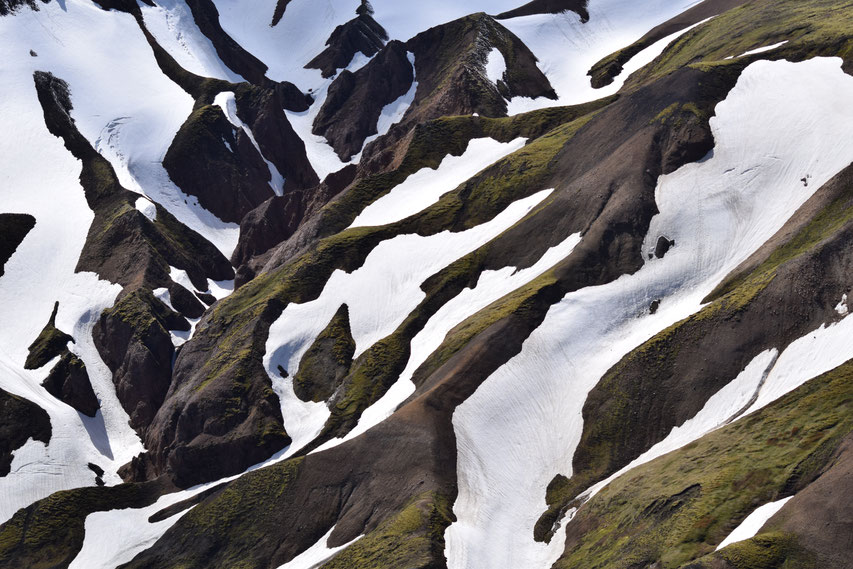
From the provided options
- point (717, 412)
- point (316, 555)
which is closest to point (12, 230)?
point (316, 555)

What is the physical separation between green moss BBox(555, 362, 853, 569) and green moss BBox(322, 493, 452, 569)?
8.45 metres

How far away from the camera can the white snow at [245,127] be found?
152875 mm

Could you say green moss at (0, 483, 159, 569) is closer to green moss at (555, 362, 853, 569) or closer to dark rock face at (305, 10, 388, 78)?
green moss at (555, 362, 853, 569)

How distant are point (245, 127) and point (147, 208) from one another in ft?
107

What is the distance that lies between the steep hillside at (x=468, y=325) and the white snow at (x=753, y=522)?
0.55 ft

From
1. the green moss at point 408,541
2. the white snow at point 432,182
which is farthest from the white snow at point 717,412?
the white snow at point 432,182

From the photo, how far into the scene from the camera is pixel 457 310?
85500 millimetres

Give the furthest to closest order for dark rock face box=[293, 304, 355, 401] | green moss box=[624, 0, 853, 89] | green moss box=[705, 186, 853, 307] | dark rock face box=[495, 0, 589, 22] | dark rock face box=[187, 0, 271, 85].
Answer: dark rock face box=[187, 0, 271, 85]
dark rock face box=[495, 0, 589, 22]
green moss box=[624, 0, 853, 89]
dark rock face box=[293, 304, 355, 401]
green moss box=[705, 186, 853, 307]

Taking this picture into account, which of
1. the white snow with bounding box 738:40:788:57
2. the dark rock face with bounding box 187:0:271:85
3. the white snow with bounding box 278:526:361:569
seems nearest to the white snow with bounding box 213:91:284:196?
the dark rock face with bounding box 187:0:271:85

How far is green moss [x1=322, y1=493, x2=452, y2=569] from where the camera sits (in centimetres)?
6050

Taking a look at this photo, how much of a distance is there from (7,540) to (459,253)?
155 feet

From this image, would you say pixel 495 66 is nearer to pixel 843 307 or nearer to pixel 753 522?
pixel 843 307

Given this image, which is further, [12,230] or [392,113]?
[392,113]

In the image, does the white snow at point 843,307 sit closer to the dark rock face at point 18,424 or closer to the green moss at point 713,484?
the green moss at point 713,484
